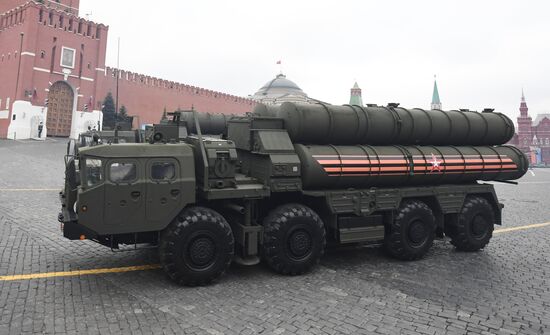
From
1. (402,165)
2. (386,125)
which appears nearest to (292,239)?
(402,165)

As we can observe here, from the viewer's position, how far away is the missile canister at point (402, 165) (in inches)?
281

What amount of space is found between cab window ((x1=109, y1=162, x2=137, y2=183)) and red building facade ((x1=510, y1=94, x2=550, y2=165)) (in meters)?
111

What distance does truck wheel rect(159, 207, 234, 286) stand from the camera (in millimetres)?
5918

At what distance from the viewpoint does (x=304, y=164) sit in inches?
277

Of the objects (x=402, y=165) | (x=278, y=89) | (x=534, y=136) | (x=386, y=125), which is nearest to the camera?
(x=402, y=165)

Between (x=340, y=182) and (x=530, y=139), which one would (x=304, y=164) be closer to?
(x=340, y=182)

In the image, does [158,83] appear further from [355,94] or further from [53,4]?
[355,94]

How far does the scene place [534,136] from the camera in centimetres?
9669

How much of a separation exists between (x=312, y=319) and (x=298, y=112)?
12.7 feet

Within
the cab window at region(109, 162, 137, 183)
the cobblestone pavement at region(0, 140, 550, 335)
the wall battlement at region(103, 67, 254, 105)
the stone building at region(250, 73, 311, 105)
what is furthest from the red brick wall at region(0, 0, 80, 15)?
the cab window at region(109, 162, 137, 183)

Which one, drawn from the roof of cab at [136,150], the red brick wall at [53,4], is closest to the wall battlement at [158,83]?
the red brick wall at [53,4]

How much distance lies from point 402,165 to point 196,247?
452cm

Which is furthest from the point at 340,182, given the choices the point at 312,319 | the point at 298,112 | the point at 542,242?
the point at 542,242

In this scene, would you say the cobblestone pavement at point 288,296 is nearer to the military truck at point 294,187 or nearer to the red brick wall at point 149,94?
the military truck at point 294,187
